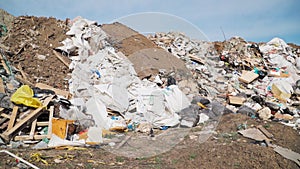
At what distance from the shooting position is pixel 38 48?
28.6ft

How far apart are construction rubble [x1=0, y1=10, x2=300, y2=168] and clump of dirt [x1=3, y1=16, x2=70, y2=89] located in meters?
0.03

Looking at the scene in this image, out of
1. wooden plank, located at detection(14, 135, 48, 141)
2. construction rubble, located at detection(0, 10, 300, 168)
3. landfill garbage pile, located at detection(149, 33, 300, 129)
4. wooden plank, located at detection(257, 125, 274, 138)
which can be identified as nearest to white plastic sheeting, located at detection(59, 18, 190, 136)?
construction rubble, located at detection(0, 10, 300, 168)

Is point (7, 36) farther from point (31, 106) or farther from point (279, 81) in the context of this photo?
point (279, 81)

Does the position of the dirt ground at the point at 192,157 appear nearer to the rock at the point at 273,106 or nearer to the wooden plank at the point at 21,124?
the wooden plank at the point at 21,124

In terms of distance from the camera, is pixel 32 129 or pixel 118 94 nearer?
pixel 32 129

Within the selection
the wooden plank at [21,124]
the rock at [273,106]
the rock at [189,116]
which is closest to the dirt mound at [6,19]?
the wooden plank at [21,124]

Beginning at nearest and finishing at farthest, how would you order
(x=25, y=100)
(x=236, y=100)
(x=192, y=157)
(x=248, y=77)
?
(x=192, y=157)
(x=25, y=100)
(x=236, y=100)
(x=248, y=77)

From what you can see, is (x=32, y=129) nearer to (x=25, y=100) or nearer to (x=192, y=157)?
(x=25, y=100)

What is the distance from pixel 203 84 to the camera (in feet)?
29.1

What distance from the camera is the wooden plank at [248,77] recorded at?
9427 mm

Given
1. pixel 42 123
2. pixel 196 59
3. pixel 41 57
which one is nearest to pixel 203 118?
pixel 42 123

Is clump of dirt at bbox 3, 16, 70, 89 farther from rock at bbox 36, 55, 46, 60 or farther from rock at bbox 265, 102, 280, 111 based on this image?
rock at bbox 265, 102, 280, 111

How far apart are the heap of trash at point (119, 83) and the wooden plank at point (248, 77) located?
42 millimetres

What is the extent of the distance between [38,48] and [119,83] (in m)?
3.90
